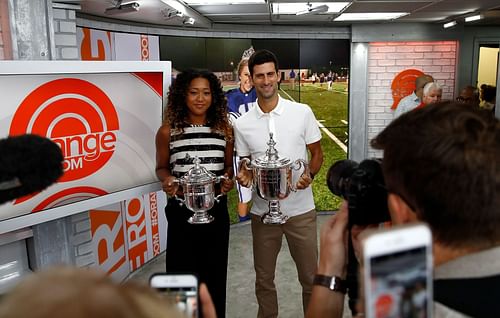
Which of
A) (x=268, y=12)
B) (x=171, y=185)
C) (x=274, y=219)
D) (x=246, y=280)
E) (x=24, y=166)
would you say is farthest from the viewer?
(x=268, y=12)

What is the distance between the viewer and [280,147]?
2.60 m

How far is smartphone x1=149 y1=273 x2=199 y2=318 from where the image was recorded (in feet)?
2.82

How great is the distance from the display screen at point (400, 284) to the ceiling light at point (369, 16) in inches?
164

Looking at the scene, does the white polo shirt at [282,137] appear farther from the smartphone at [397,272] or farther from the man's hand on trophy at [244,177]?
the smartphone at [397,272]

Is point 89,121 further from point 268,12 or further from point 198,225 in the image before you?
point 268,12

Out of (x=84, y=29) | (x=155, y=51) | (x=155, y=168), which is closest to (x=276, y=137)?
(x=155, y=168)

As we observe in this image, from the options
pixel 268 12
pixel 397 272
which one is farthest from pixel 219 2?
pixel 397 272

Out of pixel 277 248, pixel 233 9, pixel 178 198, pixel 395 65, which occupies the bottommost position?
pixel 277 248

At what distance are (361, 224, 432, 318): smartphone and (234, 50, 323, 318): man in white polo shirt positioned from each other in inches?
76.0

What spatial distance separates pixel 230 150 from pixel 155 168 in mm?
419

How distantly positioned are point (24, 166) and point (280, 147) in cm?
190

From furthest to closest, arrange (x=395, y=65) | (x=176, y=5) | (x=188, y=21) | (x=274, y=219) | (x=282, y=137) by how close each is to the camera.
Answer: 1. (x=395, y=65)
2. (x=188, y=21)
3. (x=176, y=5)
4. (x=282, y=137)
5. (x=274, y=219)

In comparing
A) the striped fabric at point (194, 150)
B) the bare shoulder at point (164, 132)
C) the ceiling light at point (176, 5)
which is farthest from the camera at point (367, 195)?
the ceiling light at point (176, 5)

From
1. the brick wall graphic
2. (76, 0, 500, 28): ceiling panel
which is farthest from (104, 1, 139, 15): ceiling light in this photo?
the brick wall graphic
